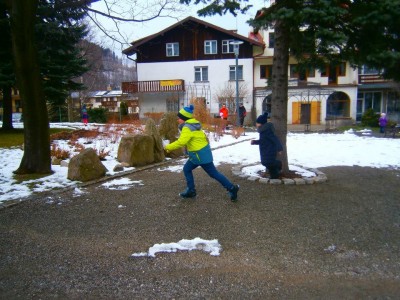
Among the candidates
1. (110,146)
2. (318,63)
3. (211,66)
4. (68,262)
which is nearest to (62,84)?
(110,146)

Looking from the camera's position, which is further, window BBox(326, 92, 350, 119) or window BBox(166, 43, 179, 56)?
window BBox(166, 43, 179, 56)

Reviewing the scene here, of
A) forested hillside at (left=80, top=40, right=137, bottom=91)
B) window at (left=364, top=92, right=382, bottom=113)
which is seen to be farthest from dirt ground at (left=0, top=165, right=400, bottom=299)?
window at (left=364, top=92, right=382, bottom=113)

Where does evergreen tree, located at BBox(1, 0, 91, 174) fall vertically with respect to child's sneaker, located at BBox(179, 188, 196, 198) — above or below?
above

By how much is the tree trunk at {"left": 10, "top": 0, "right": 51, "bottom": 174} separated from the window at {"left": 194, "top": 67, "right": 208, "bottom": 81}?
93.5ft

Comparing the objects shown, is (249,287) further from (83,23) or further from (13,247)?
(83,23)

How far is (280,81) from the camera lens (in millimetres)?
7219

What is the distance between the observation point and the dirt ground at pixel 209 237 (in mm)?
3332

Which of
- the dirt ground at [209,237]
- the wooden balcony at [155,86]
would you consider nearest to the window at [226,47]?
the wooden balcony at [155,86]

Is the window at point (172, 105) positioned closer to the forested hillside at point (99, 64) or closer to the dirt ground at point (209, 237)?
the forested hillside at point (99, 64)

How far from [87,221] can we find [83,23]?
15.1 metres

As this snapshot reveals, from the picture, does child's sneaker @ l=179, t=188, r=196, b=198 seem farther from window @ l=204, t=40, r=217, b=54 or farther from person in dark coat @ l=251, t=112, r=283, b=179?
window @ l=204, t=40, r=217, b=54

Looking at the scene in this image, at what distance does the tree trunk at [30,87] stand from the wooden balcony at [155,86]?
27.2 meters

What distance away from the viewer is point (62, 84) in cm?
1684

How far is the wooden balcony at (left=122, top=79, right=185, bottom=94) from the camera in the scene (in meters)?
34.5
